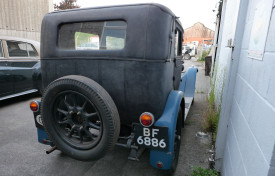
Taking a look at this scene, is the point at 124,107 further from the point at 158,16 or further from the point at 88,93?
the point at 158,16

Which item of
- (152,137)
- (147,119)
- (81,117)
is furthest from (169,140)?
(81,117)

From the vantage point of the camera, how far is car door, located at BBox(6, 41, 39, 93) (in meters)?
4.65

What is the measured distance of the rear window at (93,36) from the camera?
211 cm

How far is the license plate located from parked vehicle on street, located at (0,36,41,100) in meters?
4.10

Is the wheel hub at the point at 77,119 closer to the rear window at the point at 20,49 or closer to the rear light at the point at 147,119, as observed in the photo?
the rear light at the point at 147,119

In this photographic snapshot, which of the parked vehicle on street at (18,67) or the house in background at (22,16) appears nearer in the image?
the parked vehicle on street at (18,67)

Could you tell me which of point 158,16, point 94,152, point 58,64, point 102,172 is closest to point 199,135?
point 102,172

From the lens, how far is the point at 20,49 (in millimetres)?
4973

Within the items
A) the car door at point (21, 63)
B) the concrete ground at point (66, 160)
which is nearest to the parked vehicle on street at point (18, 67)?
the car door at point (21, 63)

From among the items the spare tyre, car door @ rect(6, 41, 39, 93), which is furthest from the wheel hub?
car door @ rect(6, 41, 39, 93)

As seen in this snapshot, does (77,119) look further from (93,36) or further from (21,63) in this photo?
(21,63)

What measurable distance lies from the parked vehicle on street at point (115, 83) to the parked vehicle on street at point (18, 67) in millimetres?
3025

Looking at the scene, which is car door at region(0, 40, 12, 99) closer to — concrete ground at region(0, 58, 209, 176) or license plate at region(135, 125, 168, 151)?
concrete ground at region(0, 58, 209, 176)

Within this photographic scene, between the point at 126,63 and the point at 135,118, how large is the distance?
658 millimetres
